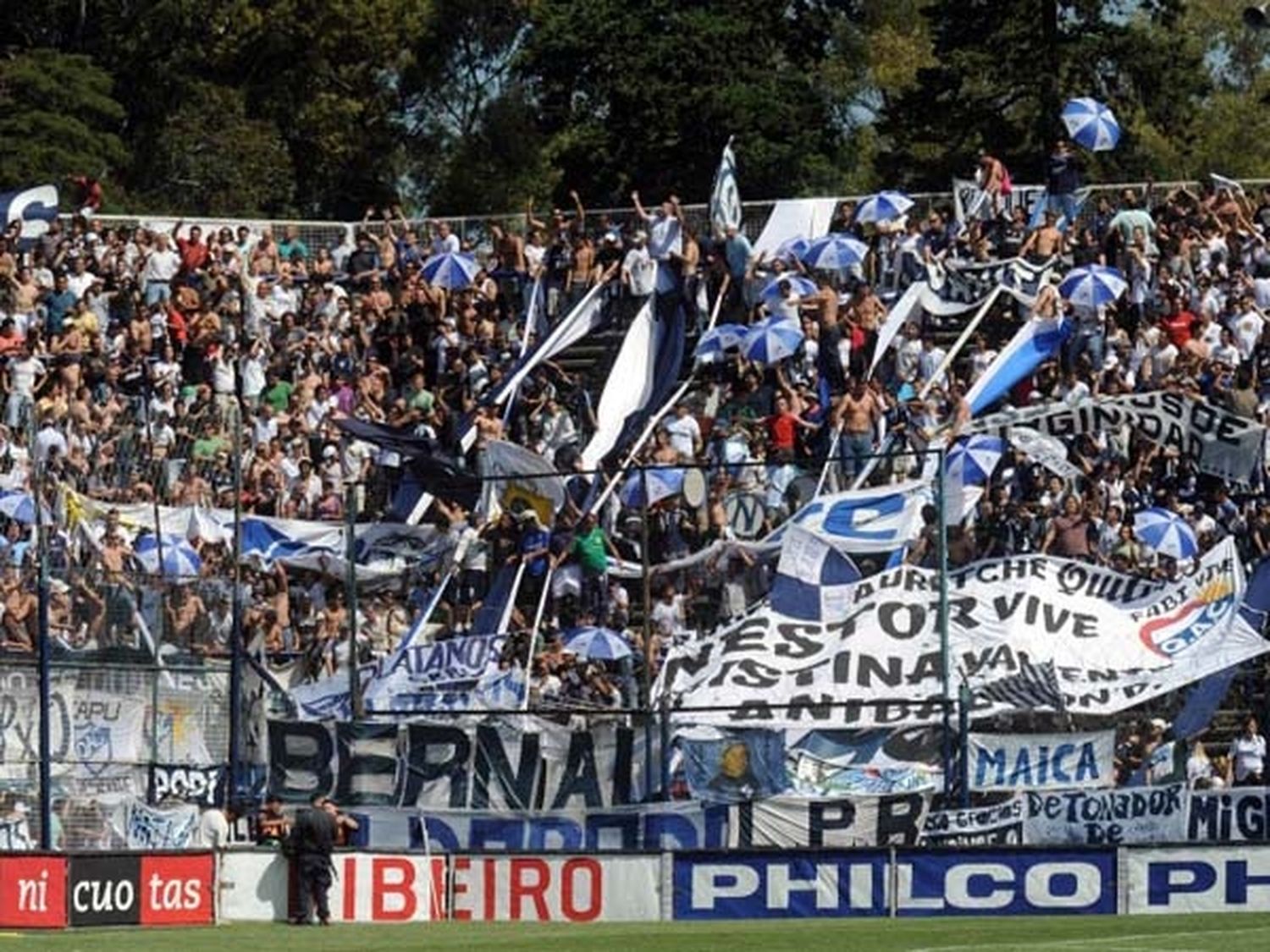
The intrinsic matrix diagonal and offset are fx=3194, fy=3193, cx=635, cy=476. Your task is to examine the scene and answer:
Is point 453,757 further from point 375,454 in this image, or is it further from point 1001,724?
point 375,454

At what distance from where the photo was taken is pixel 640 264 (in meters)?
44.3

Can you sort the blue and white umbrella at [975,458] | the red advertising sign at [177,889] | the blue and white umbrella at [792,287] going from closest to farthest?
1. the red advertising sign at [177,889]
2. the blue and white umbrella at [975,458]
3. the blue and white umbrella at [792,287]

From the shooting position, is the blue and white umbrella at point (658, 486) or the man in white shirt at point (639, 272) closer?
the blue and white umbrella at point (658, 486)

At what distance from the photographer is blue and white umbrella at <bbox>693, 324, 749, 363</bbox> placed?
41.1 m

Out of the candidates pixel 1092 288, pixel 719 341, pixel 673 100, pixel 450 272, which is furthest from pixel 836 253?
pixel 673 100

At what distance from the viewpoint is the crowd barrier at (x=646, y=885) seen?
96.9 feet

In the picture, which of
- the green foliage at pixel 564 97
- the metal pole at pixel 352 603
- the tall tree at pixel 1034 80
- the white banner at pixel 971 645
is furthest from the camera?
the green foliage at pixel 564 97

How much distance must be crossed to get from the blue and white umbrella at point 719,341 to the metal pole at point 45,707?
12.4 meters

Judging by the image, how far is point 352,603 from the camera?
33.6 metres

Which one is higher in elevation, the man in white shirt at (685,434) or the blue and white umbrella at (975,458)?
the man in white shirt at (685,434)

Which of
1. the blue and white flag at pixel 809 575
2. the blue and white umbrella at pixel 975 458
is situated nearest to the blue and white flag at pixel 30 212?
the blue and white umbrella at pixel 975 458

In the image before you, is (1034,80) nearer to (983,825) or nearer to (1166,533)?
(1166,533)

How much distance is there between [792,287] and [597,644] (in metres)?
9.86

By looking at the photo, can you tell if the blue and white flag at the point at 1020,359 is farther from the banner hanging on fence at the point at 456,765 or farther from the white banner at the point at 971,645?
the banner hanging on fence at the point at 456,765
